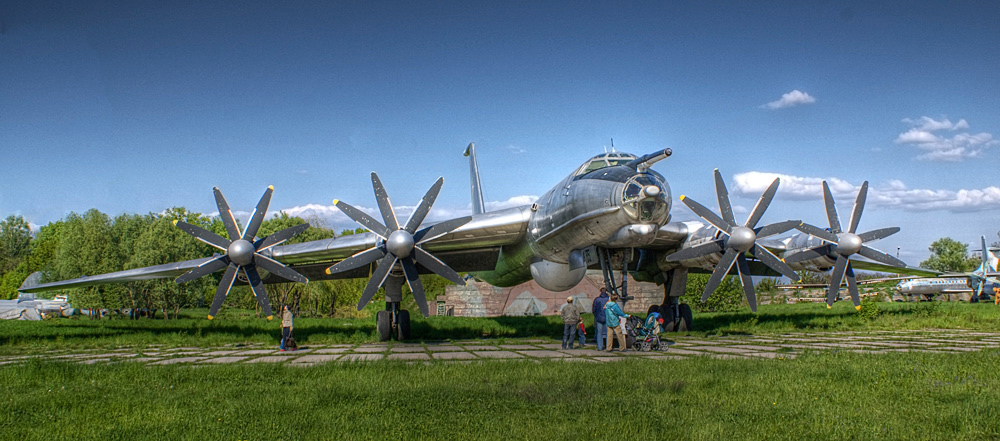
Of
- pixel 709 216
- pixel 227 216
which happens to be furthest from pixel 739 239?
pixel 227 216

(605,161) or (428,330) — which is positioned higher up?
(605,161)

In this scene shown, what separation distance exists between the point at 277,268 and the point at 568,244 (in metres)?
7.01

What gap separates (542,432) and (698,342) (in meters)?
9.68

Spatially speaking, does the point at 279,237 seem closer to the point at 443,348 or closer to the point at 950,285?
the point at 443,348

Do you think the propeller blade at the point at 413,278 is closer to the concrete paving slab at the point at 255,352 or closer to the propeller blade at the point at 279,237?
the propeller blade at the point at 279,237

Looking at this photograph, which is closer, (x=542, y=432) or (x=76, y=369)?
(x=542, y=432)

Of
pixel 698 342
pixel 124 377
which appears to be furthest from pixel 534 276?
pixel 124 377

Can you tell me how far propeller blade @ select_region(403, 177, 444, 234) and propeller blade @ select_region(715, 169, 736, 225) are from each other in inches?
252

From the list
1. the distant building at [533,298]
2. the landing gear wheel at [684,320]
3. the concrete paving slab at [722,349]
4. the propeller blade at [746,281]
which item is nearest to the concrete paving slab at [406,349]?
the concrete paving slab at [722,349]

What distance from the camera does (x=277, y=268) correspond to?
14.1m

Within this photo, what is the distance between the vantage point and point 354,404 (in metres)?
5.60

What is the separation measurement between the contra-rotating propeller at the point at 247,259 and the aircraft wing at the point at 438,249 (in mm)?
808

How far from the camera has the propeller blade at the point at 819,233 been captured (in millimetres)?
14414

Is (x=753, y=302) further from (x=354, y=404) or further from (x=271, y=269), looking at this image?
(x=271, y=269)
